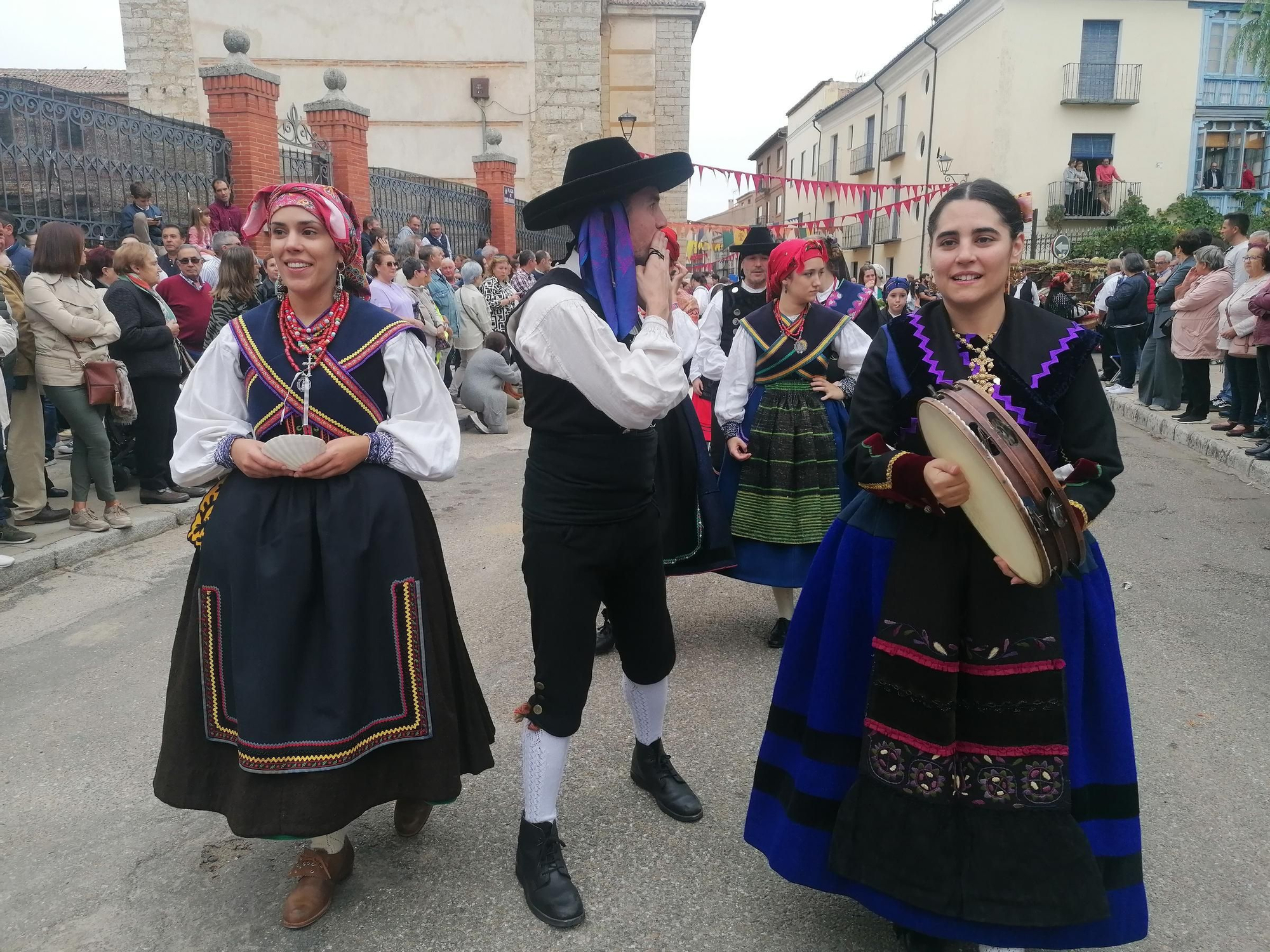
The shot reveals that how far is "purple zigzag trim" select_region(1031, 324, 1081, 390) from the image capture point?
220cm

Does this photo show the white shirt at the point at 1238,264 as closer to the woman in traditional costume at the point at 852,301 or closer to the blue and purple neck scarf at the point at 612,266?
the woman in traditional costume at the point at 852,301

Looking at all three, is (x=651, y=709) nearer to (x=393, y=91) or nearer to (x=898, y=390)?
(x=898, y=390)

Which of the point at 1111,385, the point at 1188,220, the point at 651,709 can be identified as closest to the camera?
the point at 651,709

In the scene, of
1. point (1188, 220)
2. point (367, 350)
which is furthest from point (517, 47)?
point (367, 350)

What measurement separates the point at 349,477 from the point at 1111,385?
46.1 ft

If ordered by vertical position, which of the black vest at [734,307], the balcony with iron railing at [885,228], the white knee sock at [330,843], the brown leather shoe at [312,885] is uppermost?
the balcony with iron railing at [885,228]

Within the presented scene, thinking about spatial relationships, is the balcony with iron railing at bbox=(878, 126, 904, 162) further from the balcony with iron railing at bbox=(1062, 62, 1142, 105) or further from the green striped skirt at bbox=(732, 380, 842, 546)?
the green striped skirt at bbox=(732, 380, 842, 546)

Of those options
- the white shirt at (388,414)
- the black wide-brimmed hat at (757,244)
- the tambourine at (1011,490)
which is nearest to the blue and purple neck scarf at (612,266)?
the white shirt at (388,414)

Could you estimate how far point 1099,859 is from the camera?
7.02 ft

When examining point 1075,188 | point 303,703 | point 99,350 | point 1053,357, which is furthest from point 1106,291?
point 1075,188

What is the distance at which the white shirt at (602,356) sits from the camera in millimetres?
2277

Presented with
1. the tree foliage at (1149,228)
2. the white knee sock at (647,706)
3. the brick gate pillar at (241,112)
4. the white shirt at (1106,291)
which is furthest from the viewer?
the tree foliage at (1149,228)

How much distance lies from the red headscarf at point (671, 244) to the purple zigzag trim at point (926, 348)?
641 millimetres

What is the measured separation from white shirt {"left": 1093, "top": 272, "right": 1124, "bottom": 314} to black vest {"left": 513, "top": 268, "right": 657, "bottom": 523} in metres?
12.6
